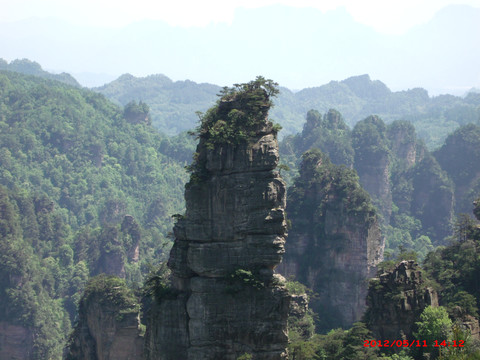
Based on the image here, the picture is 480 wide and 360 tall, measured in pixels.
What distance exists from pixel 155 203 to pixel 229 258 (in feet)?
358

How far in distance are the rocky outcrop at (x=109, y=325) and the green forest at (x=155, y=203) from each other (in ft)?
0.98

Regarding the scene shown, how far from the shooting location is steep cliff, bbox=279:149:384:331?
82750mm

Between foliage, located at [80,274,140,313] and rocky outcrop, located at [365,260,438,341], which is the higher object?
foliage, located at [80,274,140,313]

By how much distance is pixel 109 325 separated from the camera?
222 ft

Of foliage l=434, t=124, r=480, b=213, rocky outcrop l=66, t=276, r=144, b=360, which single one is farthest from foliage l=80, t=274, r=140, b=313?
foliage l=434, t=124, r=480, b=213

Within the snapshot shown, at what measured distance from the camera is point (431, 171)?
142m

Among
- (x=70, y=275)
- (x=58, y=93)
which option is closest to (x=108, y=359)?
(x=70, y=275)

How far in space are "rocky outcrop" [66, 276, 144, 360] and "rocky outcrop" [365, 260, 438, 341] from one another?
2143 centimetres

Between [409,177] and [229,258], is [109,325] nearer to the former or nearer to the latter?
[229,258]

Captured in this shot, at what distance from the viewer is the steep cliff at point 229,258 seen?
46.8m

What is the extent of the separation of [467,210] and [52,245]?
6393cm

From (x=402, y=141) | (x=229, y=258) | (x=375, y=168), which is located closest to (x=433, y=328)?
(x=229, y=258)

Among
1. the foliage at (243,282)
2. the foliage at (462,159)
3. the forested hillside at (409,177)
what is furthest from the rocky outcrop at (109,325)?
the foliage at (462,159)
